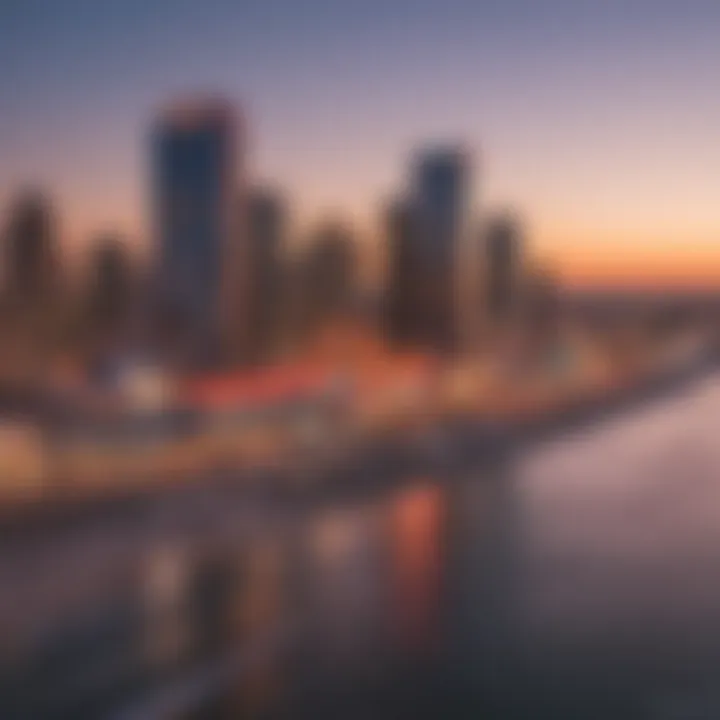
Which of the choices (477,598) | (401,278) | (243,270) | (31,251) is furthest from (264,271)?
(477,598)

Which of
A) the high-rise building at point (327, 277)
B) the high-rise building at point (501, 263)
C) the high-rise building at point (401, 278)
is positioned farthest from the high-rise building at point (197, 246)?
the high-rise building at point (501, 263)

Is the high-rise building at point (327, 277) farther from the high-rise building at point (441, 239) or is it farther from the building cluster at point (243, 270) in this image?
the high-rise building at point (441, 239)

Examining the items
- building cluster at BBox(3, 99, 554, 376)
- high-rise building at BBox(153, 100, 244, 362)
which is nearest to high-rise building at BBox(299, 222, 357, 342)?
building cluster at BBox(3, 99, 554, 376)

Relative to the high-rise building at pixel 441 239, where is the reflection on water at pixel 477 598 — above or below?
below

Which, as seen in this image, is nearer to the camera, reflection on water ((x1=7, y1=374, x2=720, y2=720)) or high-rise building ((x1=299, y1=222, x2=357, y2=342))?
reflection on water ((x1=7, y1=374, x2=720, y2=720))

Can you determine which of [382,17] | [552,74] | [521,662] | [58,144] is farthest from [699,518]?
[58,144]

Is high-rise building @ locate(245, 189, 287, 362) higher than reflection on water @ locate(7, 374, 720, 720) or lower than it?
higher

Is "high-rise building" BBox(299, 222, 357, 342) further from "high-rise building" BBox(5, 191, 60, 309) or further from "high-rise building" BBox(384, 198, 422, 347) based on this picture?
"high-rise building" BBox(5, 191, 60, 309)

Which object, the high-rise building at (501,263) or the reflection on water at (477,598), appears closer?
the reflection on water at (477,598)
